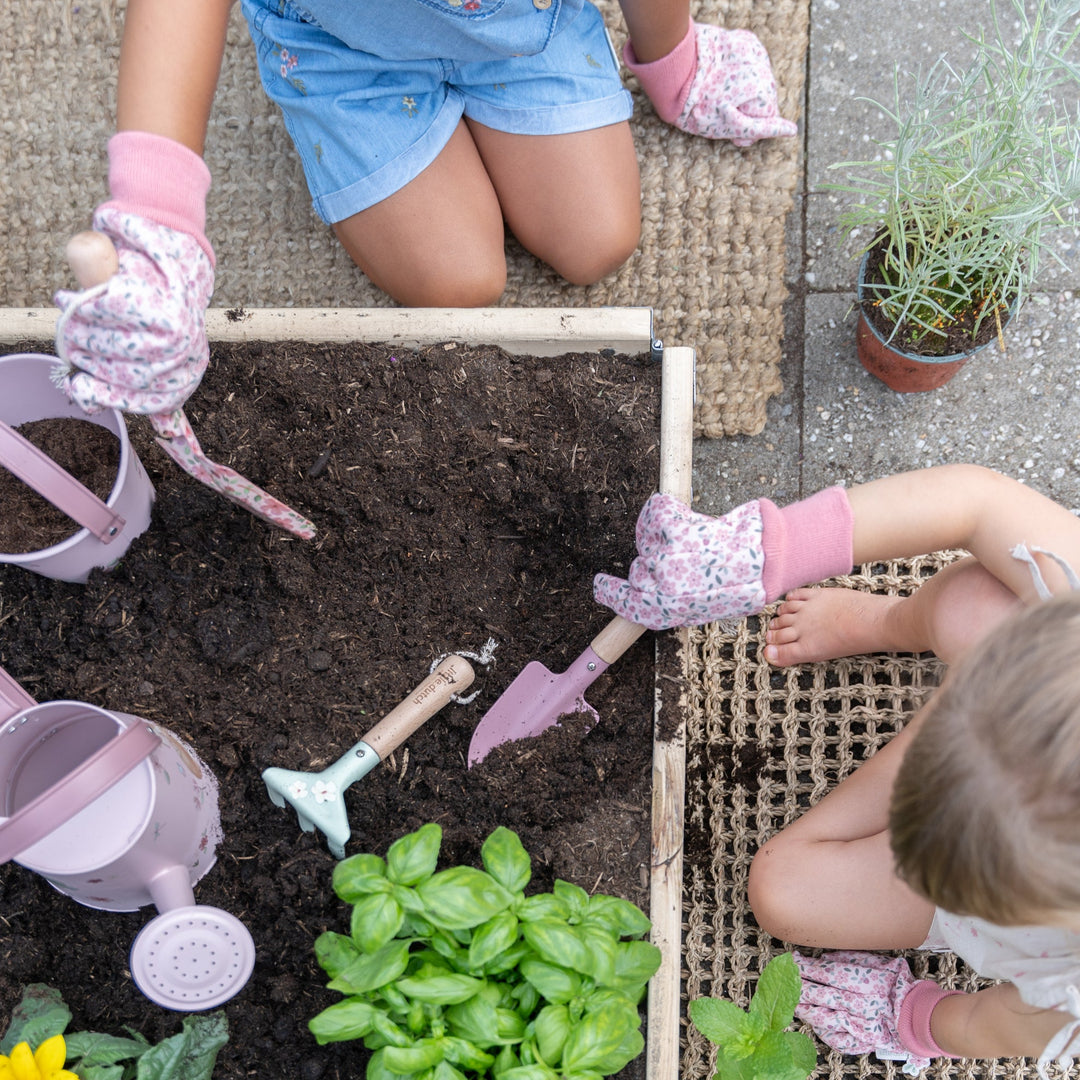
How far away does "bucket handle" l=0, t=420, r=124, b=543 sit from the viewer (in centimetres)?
79

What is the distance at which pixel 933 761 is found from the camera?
69 centimetres

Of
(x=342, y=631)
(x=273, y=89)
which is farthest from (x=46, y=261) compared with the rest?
(x=342, y=631)

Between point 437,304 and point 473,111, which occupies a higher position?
point 473,111

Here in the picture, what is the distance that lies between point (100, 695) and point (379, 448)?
41 cm

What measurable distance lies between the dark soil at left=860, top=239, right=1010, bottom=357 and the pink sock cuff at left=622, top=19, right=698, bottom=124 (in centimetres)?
39

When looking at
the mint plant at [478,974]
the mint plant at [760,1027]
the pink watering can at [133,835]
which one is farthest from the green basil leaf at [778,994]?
the pink watering can at [133,835]

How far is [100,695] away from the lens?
0.97m

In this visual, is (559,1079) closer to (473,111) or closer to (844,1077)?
(844,1077)

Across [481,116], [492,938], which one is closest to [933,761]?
[492,938]

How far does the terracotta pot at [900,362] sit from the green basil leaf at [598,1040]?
89 centimetres

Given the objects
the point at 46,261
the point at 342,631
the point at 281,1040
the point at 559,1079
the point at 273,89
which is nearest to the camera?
the point at 559,1079

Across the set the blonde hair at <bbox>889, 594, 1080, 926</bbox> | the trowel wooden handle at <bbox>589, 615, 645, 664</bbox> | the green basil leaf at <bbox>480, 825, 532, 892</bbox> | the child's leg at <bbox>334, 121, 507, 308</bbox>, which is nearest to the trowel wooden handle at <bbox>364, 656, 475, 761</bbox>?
the trowel wooden handle at <bbox>589, 615, 645, 664</bbox>

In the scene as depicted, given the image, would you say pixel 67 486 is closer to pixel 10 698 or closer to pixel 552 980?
pixel 10 698

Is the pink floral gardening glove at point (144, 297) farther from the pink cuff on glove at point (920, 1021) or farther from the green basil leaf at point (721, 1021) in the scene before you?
the pink cuff on glove at point (920, 1021)
